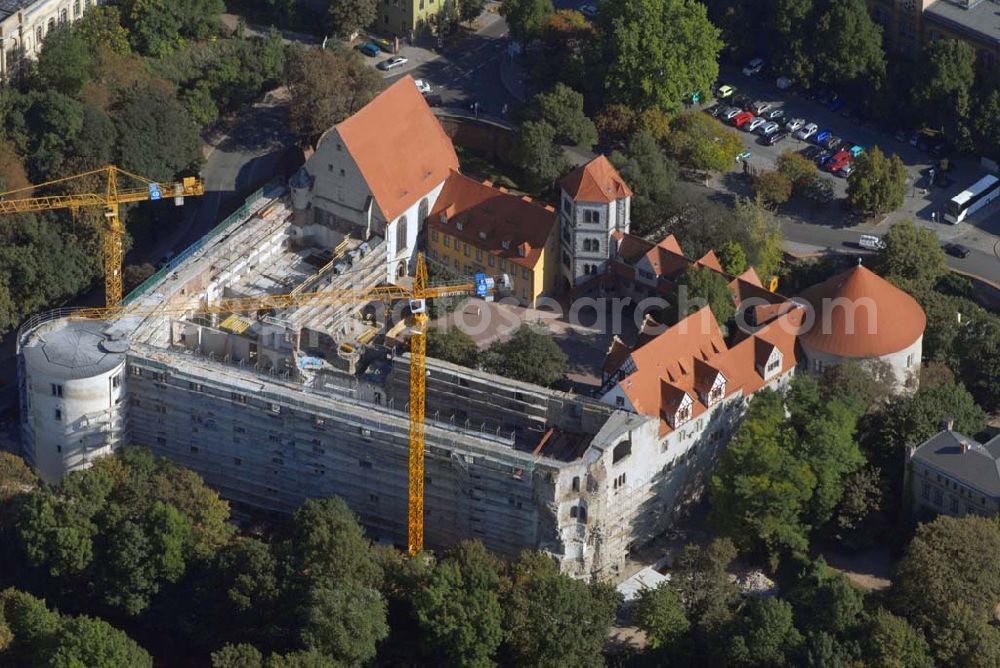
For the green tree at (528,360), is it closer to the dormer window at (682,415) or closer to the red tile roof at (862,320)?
the dormer window at (682,415)

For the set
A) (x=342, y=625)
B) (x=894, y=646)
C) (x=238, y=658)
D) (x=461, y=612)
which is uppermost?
(x=461, y=612)

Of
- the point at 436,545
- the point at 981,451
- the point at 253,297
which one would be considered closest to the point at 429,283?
Answer: the point at 253,297

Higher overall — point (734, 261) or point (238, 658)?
point (734, 261)

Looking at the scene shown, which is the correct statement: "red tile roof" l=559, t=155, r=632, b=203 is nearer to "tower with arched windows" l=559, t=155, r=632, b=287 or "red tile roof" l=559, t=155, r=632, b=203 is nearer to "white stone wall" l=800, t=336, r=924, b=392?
"tower with arched windows" l=559, t=155, r=632, b=287

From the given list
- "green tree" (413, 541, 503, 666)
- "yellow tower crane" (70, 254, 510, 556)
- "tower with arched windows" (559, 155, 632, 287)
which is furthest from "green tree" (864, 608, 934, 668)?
"tower with arched windows" (559, 155, 632, 287)

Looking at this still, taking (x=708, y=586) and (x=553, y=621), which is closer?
(x=553, y=621)

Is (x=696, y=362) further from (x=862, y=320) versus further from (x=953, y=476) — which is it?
(x=953, y=476)

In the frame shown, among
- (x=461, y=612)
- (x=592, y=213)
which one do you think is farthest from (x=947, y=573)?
(x=592, y=213)
